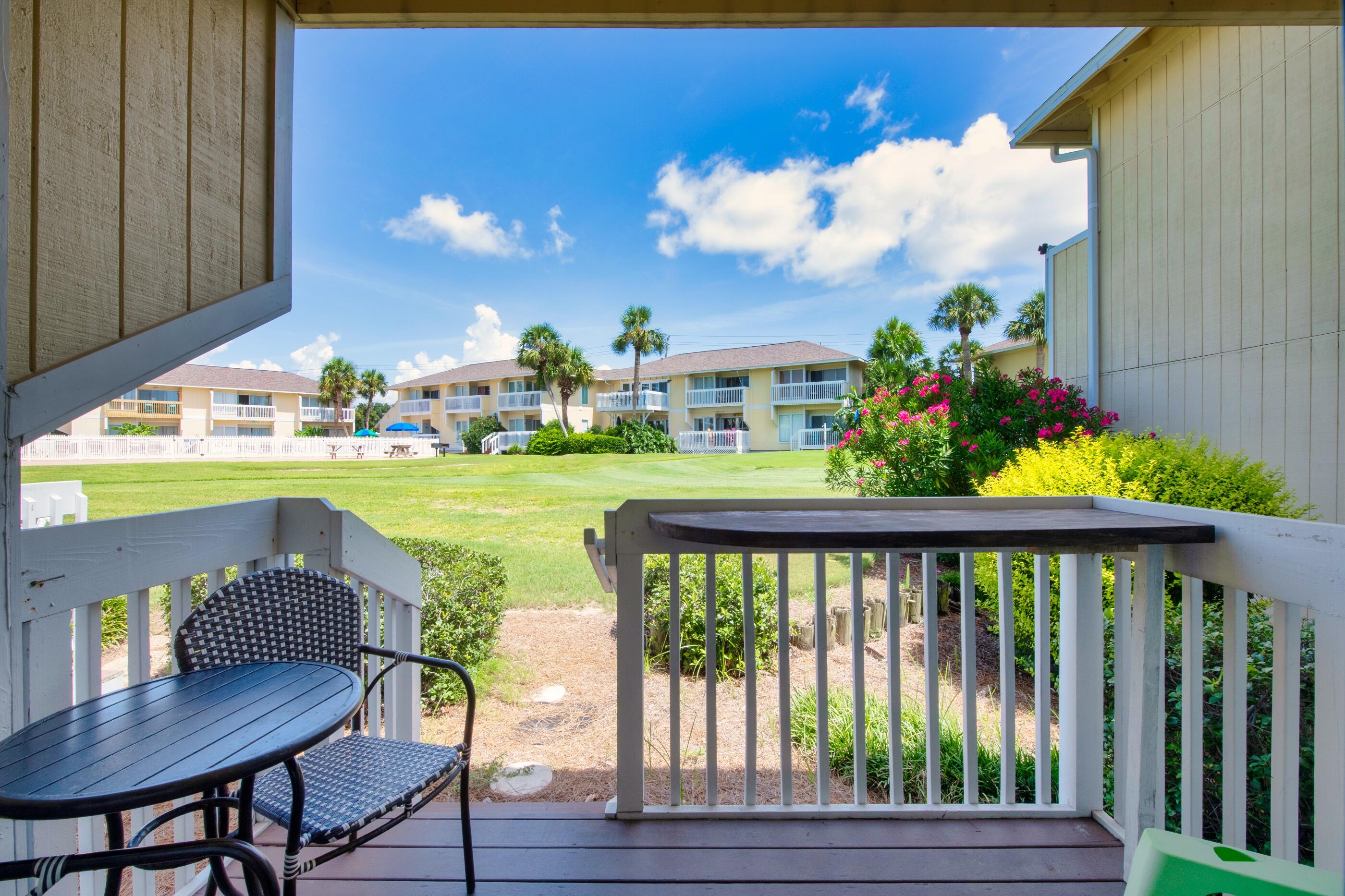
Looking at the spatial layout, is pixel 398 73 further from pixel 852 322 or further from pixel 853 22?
Result: pixel 852 322

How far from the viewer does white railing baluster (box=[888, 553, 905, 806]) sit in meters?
1.75

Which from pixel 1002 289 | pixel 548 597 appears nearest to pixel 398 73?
pixel 548 597

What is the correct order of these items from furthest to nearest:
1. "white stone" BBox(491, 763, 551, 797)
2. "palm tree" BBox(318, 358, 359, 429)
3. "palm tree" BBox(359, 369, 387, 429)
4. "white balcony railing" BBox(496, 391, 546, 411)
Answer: "palm tree" BBox(359, 369, 387, 429) → "palm tree" BBox(318, 358, 359, 429) → "white balcony railing" BBox(496, 391, 546, 411) → "white stone" BBox(491, 763, 551, 797)

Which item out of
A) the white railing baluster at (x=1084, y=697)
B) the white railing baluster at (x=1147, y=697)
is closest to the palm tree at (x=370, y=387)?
the white railing baluster at (x=1084, y=697)

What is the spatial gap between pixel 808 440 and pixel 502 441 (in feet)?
31.9

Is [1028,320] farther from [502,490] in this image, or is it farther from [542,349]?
[502,490]

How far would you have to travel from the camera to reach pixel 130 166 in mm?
1351

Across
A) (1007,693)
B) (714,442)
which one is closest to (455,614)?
(1007,693)

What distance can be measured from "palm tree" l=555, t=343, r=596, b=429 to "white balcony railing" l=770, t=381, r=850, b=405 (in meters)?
6.31

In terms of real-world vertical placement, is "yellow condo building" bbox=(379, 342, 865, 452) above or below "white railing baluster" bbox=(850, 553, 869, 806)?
above

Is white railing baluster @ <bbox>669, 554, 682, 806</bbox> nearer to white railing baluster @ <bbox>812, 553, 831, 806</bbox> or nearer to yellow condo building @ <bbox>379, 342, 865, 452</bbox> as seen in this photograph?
white railing baluster @ <bbox>812, 553, 831, 806</bbox>

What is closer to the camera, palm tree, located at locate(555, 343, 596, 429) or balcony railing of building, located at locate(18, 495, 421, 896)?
balcony railing of building, located at locate(18, 495, 421, 896)

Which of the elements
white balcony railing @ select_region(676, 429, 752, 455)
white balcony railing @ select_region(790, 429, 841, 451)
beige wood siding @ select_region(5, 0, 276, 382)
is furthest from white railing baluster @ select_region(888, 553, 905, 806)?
white balcony railing @ select_region(676, 429, 752, 455)

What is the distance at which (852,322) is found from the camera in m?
20.0
